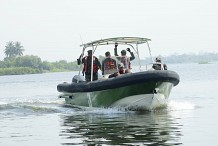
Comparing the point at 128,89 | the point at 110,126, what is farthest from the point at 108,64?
the point at 110,126

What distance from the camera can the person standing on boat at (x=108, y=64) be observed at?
1966cm

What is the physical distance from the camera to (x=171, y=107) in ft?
67.4

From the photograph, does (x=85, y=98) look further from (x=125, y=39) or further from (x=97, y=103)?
(x=125, y=39)

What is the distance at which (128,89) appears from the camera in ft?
60.2

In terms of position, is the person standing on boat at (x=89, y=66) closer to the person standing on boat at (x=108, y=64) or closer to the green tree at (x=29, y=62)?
the person standing on boat at (x=108, y=64)

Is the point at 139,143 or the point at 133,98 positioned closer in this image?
the point at 139,143

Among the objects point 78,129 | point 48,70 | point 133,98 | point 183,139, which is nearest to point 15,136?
point 78,129

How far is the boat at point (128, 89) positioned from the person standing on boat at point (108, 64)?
24 centimetres

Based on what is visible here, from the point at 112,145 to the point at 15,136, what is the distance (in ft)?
10.6

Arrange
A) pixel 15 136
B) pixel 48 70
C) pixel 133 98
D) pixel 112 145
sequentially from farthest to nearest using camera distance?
pixel 48 70 < pixel 133 98 < pixel 15 136 < pixel 112 145

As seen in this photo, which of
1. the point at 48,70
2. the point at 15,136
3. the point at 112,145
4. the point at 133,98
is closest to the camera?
the point at 112,145

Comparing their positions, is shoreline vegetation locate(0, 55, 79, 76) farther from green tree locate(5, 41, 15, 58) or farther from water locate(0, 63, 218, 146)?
water locate(0, 63, 218, 146)

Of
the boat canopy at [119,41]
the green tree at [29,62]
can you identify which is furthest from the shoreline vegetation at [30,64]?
the boat canopy at [119,41]

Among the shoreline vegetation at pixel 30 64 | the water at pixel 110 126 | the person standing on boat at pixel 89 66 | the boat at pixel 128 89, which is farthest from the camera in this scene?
the shoreline vegetation at pixel 30 64
